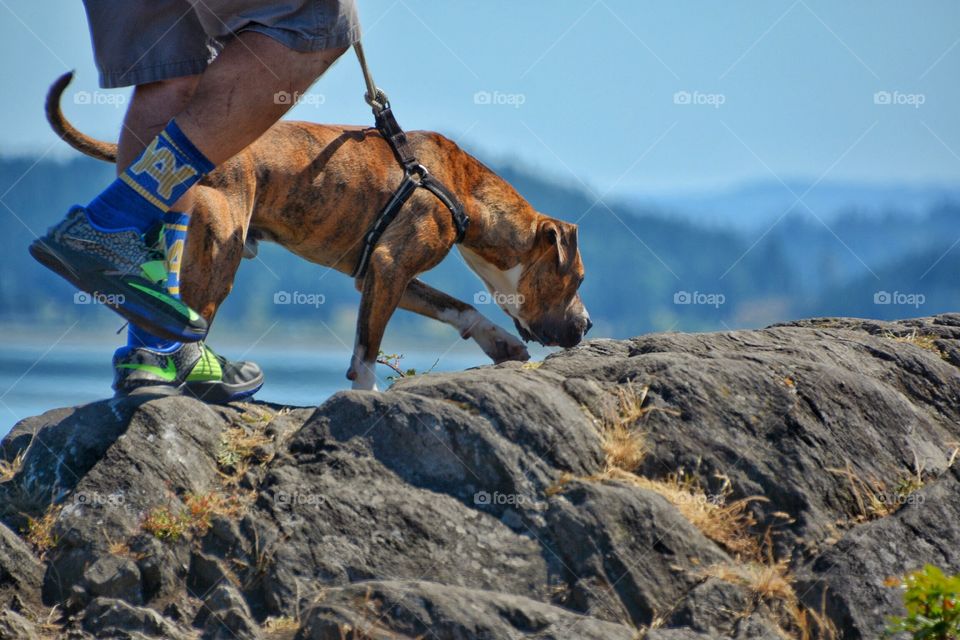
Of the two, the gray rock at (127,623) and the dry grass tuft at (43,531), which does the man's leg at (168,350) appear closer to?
the dry grass tuft at (43,531)

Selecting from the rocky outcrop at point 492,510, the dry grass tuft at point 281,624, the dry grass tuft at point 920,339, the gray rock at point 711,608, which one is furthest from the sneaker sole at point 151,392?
the dry grass tuft at point 920,339

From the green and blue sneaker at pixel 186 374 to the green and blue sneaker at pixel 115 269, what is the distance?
0.71m

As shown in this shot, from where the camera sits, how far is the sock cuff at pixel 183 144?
4.40 meters

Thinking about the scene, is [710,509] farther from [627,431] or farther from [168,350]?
[168,350]

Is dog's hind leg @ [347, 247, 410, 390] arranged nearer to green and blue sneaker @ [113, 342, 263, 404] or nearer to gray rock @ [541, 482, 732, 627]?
green and blue sneaker @ [113, 342, 263, 404]

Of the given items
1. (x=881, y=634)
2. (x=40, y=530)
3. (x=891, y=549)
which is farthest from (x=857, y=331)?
(x=40, y=530)

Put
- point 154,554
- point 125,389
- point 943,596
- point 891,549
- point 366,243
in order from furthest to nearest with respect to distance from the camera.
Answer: point 366,243 → point 125,389 → point 891,549 → point 154,554 → point 943,596

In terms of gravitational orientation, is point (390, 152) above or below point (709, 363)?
above

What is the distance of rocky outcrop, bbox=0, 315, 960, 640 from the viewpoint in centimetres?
402

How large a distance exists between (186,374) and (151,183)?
1.22m

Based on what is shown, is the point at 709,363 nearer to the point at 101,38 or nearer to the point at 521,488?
the point at 521,488

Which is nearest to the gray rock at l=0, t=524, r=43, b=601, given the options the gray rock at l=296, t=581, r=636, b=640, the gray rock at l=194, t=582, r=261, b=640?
the gray rock at l=194, t=582, r=261, b=640

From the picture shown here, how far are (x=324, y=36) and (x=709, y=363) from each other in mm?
2388

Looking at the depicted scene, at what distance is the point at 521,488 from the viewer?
4445mm
